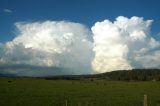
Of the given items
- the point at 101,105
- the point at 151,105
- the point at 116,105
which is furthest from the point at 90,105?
the point at 151,105

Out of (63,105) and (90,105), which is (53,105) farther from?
(90,105)

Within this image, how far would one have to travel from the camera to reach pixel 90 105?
38.0 m

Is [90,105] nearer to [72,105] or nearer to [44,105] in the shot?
[72,105]

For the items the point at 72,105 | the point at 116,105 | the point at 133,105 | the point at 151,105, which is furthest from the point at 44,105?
the point at 151,105

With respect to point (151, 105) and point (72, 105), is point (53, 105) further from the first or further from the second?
point (151, 105)

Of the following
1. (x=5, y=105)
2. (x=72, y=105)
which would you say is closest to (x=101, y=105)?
(x=72, y=105)

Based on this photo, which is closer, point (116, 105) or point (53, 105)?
point (53, 105)

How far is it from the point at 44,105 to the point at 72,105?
3.62 meters

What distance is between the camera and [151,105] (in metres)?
39.6

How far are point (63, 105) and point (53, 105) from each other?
130 centimetres

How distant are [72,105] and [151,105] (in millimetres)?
11214

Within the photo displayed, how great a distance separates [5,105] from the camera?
3528 cm

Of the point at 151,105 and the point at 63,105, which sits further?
the point at 151,105

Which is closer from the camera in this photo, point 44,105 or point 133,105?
point 44,105
